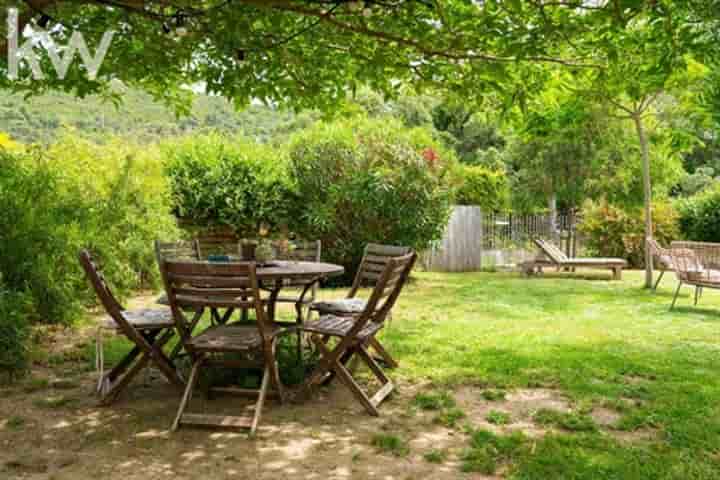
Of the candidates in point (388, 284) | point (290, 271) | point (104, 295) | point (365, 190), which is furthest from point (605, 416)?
point (365, 190)

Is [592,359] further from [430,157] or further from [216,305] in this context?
[430,157]

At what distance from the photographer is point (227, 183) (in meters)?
11.0

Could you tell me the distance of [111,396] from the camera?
4160 mm

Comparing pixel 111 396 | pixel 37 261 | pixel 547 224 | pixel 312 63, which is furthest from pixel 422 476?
pixel 547 224

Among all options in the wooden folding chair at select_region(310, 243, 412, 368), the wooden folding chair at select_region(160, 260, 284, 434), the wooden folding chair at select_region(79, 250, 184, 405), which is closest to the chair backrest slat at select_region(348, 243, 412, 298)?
the wooden folding chair at select_region(310, 243, 412, 368)

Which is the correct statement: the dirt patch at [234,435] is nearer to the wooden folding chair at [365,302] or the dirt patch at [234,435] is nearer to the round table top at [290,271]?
the wooden folding chair at [365,302]

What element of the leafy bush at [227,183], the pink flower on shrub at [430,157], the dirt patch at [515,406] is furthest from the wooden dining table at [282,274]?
the pink flower on shrub at [430,157]

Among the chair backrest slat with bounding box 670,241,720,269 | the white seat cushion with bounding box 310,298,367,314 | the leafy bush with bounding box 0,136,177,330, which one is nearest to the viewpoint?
the white seat cushion with bounding box 310,298,367,314

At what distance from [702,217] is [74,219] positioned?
1563 centimetres

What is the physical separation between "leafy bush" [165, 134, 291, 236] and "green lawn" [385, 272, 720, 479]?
10.3 feet

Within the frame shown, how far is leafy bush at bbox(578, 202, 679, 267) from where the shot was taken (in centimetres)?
1541

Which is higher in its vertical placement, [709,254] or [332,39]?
[332,39]

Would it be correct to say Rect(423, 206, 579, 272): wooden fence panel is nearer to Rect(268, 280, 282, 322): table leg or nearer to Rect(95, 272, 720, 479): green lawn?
Rect(95, 272, 720, 479): green lawn

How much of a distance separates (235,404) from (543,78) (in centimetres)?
411
